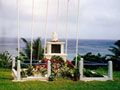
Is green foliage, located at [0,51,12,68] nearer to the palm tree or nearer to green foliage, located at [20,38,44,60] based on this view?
green foliage, located at [20,38,44,60]

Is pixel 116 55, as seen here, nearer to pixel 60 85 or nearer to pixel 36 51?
pixel 36 51

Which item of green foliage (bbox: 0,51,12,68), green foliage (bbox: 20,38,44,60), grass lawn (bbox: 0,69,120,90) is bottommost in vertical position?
grass lawn (bbox: 0,69,120,90)

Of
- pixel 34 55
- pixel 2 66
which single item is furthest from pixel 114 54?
pixel 2 66

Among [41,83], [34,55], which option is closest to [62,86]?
[41,83]

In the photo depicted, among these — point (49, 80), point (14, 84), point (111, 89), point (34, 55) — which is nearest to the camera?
point (111, 89)

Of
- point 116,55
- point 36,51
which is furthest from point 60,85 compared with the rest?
point 116,55

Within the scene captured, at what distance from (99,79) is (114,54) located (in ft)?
32.8

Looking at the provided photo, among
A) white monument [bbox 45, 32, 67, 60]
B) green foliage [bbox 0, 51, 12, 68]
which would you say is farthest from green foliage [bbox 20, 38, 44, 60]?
white monument [bbox 45, 32, 67, 60]

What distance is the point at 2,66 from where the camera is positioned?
30188 mm

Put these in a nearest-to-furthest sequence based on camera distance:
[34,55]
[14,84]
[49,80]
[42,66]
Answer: [14,84] → [49,80] → [42,66] → [34,55]

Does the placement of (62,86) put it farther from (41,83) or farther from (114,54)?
(114,54)

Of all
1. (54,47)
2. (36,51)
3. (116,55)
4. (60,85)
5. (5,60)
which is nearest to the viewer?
(60,85)

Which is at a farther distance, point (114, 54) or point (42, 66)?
point (114, 54)

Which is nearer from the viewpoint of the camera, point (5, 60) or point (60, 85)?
point (60, 85)
